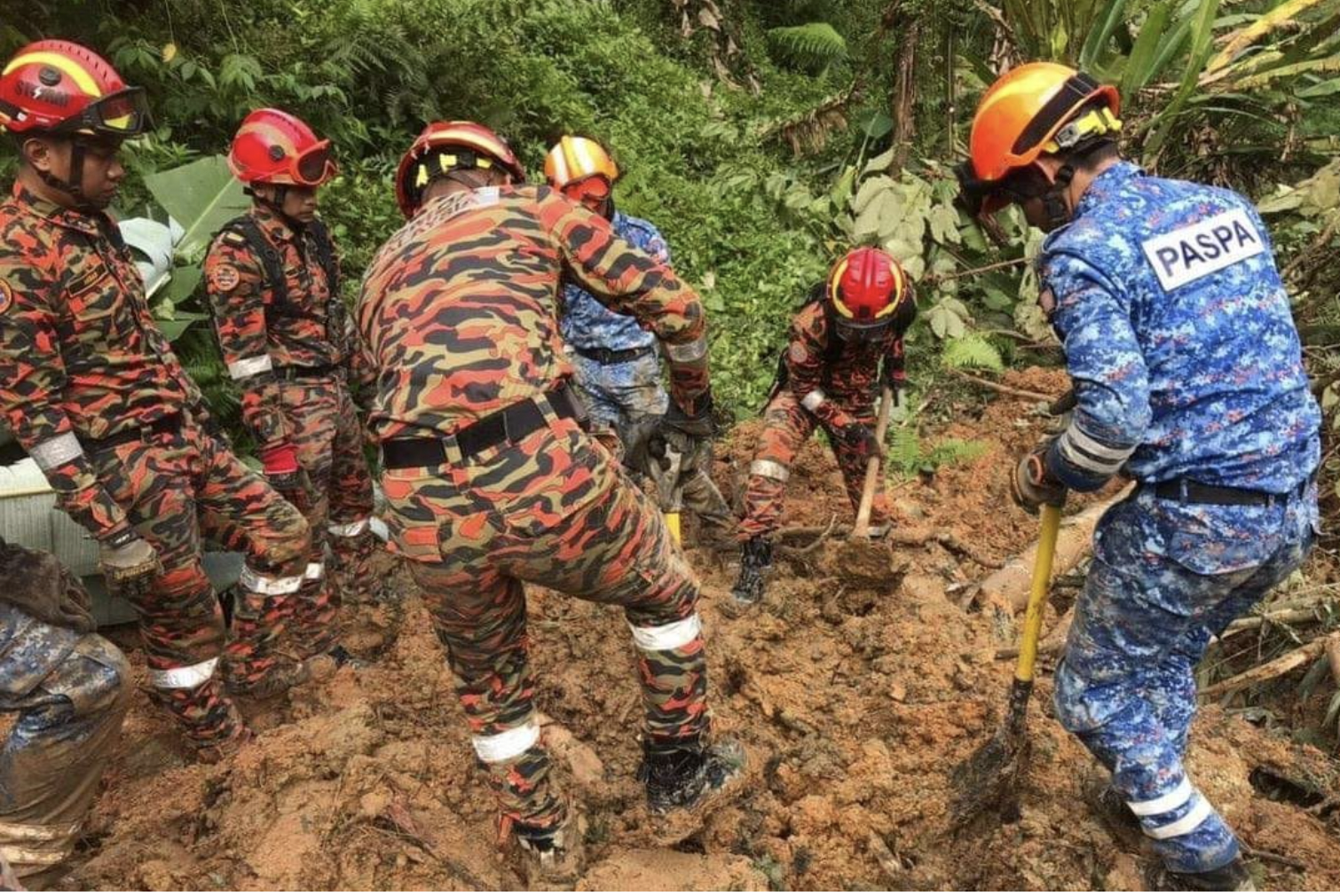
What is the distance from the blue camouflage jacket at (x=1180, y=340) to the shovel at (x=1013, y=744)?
0.62 metres

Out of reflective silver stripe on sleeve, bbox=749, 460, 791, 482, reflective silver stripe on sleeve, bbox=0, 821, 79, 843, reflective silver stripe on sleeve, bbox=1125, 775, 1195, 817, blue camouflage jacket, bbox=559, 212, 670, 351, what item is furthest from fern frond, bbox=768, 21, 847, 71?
reflective silver stripe on sleeve, bbox=0, 821, 79, 843

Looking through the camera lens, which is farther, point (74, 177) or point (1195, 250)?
point (74, 177)

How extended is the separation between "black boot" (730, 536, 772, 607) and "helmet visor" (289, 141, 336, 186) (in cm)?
292

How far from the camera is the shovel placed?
308cm

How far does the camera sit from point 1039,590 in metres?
3.08

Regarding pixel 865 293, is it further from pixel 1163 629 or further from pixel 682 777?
pixel 682 777

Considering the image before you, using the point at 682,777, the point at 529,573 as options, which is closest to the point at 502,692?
the point at 529,573

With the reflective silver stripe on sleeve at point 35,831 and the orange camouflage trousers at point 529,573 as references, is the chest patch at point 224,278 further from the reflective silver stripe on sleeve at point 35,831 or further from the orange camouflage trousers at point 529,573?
the reflective silver stripe on sleeve at point 35,831

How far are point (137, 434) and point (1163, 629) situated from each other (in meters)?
→ 3.63

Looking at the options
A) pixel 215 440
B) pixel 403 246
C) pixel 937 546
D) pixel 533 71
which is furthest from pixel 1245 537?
pixel 533 71

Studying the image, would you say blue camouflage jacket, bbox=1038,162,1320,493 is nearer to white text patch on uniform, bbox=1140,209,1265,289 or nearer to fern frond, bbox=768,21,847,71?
white text patch on uniform, bbox=1140,209,1265,289

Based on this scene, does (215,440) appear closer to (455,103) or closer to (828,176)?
(455,103)

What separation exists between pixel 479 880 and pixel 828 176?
8.40 metres

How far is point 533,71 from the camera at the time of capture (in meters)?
8.91
